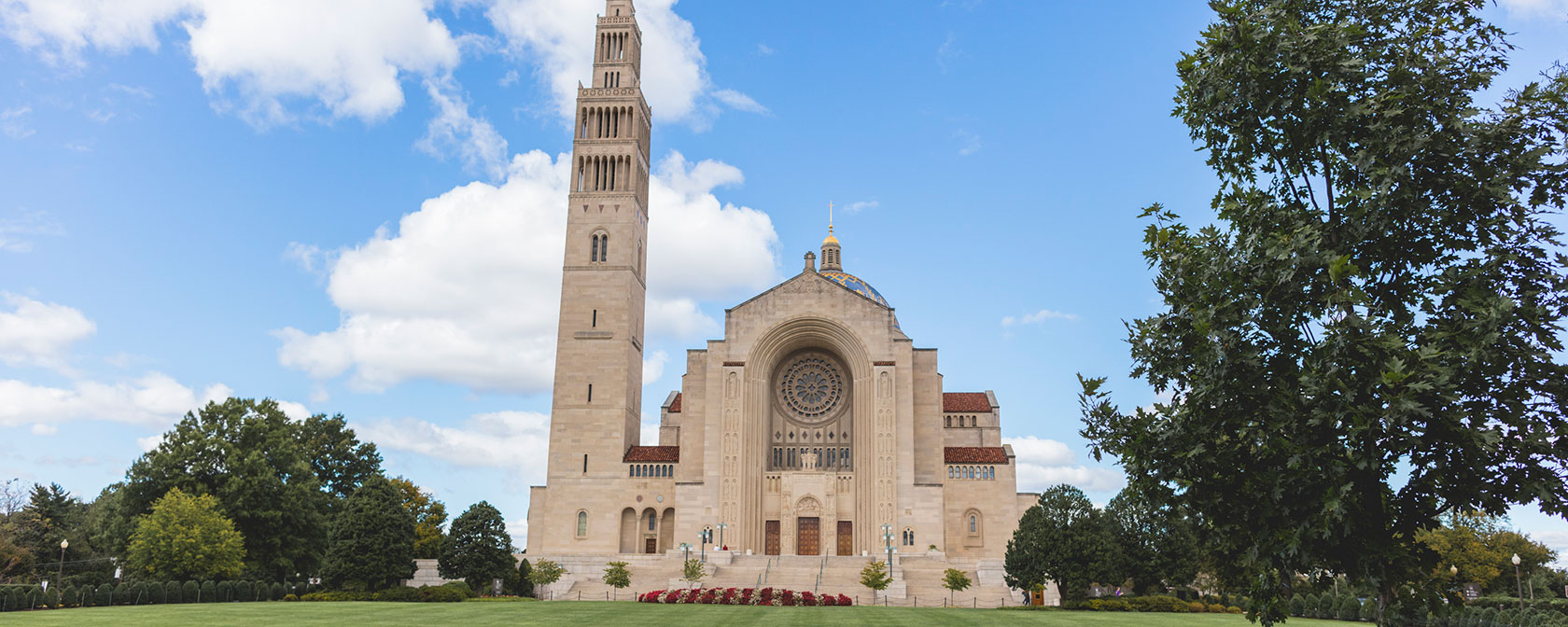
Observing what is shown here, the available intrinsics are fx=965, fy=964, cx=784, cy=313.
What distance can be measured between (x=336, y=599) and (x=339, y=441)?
32.1m

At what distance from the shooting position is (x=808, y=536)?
5472cm

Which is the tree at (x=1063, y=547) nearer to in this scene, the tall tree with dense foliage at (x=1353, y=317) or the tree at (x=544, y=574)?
the tree at (x=544, y=574)

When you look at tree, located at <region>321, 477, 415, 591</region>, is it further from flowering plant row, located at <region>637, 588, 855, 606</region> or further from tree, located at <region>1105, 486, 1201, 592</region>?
tree, located at <region>1105, 486, 1201, 592</region>

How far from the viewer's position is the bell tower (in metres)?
55.4

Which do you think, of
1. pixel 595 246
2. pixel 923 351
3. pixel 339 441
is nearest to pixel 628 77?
pixel 595 246

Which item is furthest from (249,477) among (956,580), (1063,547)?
(1063,547)

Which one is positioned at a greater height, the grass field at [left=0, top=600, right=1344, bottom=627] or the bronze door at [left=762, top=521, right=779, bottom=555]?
the bronze door at [left=762, top=521, right=779, bottom=555]

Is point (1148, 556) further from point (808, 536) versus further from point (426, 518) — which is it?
point (426, 518)

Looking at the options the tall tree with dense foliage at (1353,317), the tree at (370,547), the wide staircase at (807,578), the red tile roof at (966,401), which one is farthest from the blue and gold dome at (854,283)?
the tall tree with dense foliage at (1353,317)

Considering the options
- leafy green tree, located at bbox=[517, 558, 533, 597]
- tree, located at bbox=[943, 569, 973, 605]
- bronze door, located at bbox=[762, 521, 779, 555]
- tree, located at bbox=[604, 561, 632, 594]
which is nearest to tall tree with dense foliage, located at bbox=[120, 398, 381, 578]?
leafy green tree, located at bbox=[517, 558, 533, 597]

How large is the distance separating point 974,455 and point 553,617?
35.5 metres

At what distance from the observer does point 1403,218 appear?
31.1 ft

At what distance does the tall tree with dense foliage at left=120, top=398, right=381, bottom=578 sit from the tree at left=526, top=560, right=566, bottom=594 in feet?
40.8

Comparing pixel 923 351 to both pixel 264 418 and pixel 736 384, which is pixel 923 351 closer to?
pixel 736 384
